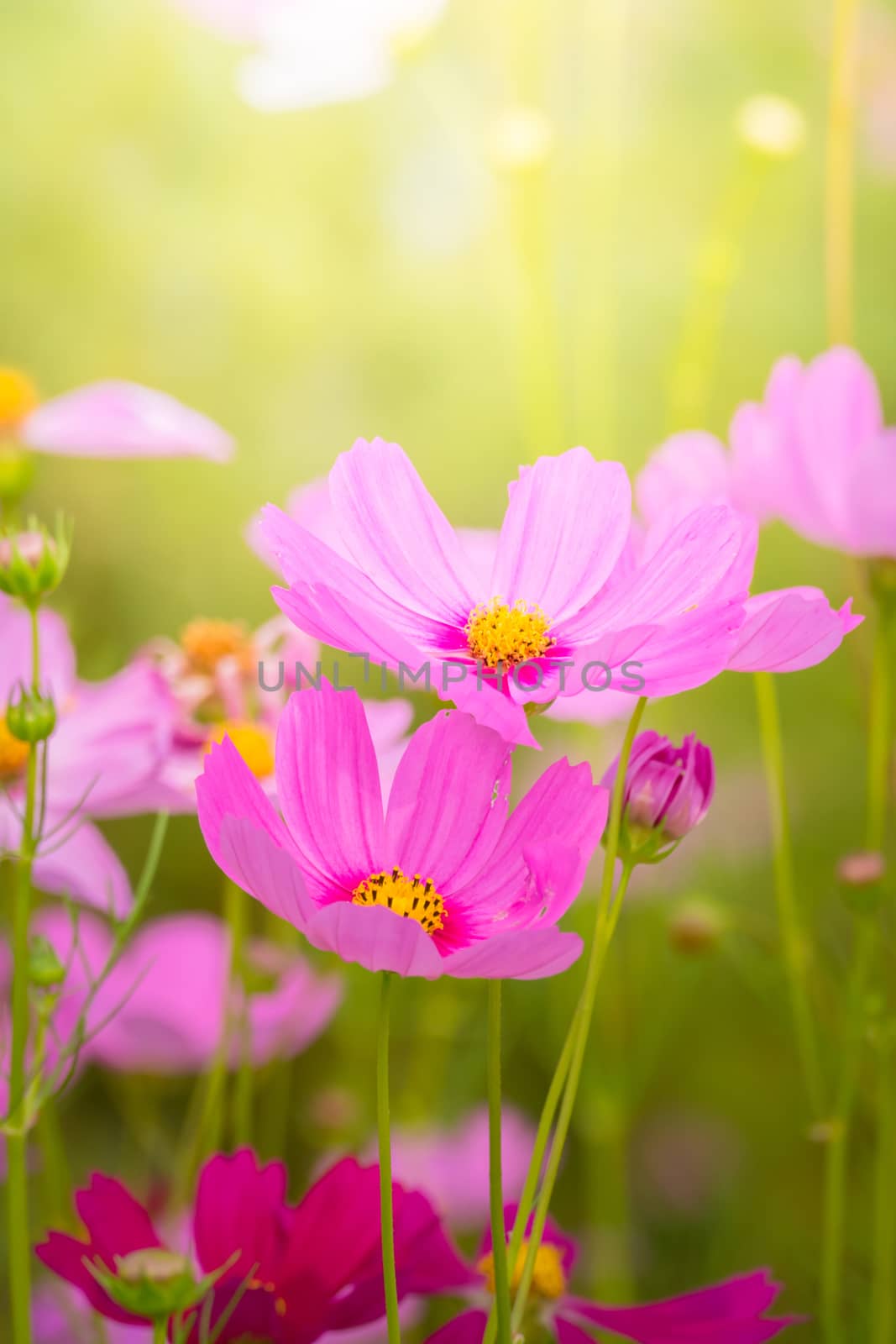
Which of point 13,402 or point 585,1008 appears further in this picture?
point 13,402

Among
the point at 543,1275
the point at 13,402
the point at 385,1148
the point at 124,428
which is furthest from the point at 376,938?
the point at 13,402

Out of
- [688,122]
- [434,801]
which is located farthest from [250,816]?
[688,122]

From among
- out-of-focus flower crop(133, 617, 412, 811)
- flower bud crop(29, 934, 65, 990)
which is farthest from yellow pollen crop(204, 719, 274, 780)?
flower bud crop(29, 934, 65, 990)

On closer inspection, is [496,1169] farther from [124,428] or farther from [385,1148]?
[124,428]

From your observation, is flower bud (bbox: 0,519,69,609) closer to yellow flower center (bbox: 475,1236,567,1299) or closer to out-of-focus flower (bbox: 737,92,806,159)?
yellow flower center (bbox: 475,1236,567,1299)

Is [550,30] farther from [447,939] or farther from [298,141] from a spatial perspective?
[447,939]

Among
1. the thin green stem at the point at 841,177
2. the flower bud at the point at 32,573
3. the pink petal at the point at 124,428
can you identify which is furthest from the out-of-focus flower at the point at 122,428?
the thin green stem at the point at 841,177

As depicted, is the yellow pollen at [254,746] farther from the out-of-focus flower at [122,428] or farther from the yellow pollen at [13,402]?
the yellow pollen at [13,402]
